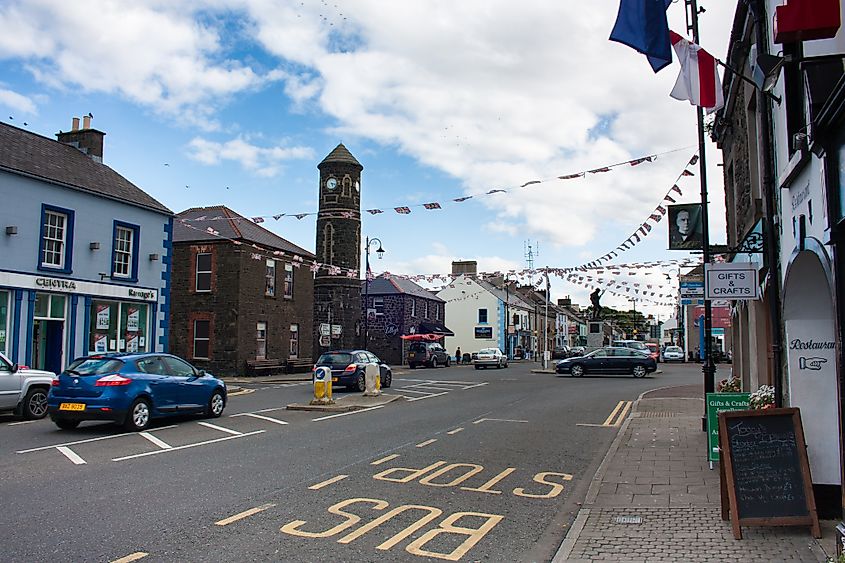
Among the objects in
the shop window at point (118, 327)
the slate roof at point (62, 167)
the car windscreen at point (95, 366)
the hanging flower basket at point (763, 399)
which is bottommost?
the hanging flower basket at point (763, 399)

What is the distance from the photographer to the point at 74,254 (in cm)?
2128

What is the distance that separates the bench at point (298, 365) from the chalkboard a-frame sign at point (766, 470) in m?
31.3

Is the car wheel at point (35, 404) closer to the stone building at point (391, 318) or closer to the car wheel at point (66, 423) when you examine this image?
the car wheel at point (66, 423)

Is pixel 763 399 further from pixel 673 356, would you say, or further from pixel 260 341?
pixel 673 356

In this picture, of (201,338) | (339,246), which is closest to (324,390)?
(201,338)

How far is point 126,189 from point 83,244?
10.9ft

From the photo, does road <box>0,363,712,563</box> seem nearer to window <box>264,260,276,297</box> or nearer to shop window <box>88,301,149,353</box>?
shop window <box>88,301,149,353</box>

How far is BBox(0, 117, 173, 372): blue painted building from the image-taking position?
1956 cm

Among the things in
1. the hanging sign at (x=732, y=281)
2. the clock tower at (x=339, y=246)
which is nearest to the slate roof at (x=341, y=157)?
the clock tower at (x=339, y=246)

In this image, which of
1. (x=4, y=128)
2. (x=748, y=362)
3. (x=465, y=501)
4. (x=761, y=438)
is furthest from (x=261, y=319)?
(x=761, y=438)

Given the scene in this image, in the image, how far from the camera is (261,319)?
34844mm

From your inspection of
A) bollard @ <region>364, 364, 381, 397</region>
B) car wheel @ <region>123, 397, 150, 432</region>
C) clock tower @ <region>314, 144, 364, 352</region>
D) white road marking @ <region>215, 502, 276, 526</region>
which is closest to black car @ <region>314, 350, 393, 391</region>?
bollard @ <region>364, 364, 381, 397</region>

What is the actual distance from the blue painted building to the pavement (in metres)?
16.8

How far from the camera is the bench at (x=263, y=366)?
109 ft
